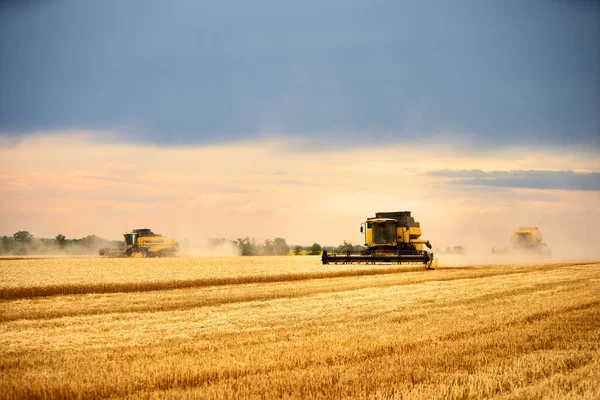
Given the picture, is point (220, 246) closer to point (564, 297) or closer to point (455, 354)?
point (564, 297)

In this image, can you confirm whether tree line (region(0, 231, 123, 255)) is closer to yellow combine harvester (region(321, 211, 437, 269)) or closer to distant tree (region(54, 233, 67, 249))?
distant tree (region(54, 233, 67, 249))

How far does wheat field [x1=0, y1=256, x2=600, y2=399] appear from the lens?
7441 millimetres

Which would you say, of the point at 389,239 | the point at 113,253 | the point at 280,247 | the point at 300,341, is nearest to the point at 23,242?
the point at 113,253

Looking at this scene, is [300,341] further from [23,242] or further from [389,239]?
[23,242]

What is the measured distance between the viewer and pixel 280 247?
204 feet

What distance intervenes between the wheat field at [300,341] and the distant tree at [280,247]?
135 ft

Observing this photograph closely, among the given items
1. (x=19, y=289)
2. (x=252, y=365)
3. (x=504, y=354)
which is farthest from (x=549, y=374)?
(x=19, y=289)

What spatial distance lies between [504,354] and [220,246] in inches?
2049

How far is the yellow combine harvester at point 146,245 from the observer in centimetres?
4566

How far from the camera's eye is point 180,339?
11.0 metres

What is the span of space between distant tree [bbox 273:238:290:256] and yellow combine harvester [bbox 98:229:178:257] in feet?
53.8

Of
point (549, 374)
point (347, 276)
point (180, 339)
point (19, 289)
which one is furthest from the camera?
point (347, 276)

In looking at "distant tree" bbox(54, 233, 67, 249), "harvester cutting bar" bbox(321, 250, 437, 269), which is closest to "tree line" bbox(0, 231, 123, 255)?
"distant tree" bbox(54, 233, 67, 249)

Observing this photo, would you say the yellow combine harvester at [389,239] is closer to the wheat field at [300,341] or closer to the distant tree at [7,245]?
the wheat field at [300,341]
